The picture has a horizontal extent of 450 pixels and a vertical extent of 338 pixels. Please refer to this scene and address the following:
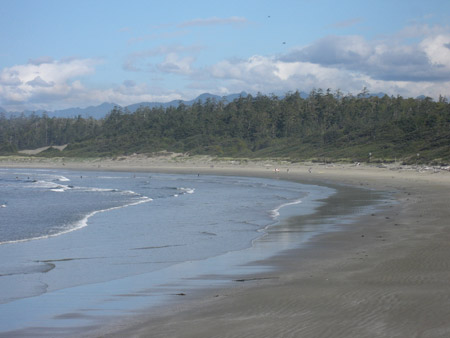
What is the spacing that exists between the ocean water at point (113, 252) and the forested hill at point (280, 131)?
133ft

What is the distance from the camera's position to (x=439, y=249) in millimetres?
14344

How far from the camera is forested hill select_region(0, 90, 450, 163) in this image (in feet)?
261

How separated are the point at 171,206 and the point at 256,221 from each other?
832 cm

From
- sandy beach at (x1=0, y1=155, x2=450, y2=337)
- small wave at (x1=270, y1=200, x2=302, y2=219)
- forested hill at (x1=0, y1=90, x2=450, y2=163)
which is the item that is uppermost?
forested hill at (x1=0, y1=90, x2=450, y2=163)

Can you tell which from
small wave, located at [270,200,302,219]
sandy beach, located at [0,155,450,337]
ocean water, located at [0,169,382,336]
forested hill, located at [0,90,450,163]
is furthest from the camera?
forested hill, located at [0,90,450,163]

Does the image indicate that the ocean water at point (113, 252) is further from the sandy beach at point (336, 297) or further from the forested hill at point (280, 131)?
the forested hill at point (280, 131)

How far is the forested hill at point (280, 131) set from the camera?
7962cm

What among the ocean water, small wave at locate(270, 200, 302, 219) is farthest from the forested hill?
the ocean water

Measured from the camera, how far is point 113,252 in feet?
52.1

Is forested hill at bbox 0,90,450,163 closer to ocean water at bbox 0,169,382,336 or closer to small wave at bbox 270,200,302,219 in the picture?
small wave at bbox 270,200,302,219

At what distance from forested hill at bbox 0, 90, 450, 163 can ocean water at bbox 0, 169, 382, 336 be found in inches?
1592

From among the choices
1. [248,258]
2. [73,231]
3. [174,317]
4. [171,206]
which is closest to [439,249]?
[248,258]

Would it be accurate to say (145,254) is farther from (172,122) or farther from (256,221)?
(172,122)

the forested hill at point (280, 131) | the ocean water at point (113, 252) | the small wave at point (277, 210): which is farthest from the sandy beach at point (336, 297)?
the forested hill at point (280, 131)
